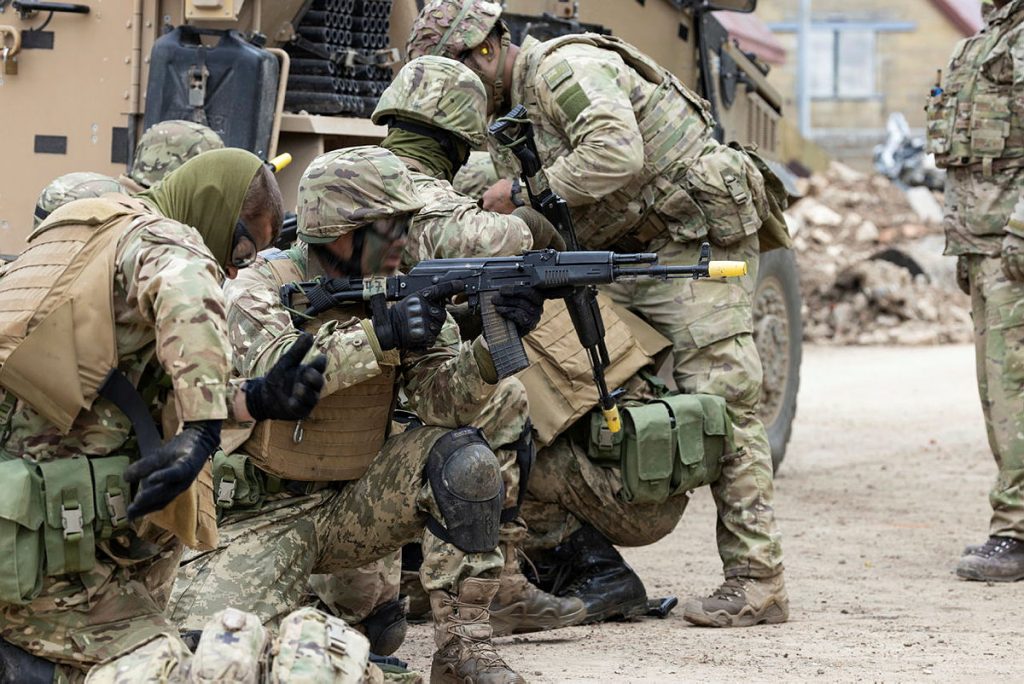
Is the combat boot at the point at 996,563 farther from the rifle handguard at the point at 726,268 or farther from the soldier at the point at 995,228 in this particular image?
the rifle handguard at the point at 726,268

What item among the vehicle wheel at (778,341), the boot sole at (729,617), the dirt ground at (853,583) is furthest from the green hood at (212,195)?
the vehicle wheel at (778,341)

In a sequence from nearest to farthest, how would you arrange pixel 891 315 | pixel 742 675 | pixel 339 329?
pixel 339 329 < pixel 742 675 < pixel 891 315

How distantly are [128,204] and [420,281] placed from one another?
840 millimetres

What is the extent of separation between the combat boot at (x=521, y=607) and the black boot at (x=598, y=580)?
0.15m

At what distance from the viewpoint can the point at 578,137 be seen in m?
4.92

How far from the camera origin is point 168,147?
545 centimetres

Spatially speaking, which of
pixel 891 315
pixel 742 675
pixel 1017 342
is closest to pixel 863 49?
pixel 891 315

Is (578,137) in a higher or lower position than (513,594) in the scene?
higher

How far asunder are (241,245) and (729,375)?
6.92 ft

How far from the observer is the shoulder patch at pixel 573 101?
4926 mm

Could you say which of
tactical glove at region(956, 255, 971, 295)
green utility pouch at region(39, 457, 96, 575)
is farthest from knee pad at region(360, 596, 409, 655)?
tactical glove at region(956, 255, 971, 295)

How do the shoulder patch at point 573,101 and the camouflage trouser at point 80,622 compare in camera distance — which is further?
the shoulder patch at point 573,101

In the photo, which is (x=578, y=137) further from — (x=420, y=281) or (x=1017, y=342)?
(x=1017, y=342)

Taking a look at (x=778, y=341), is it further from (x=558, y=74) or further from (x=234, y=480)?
Answer: (x=234, y=480)
